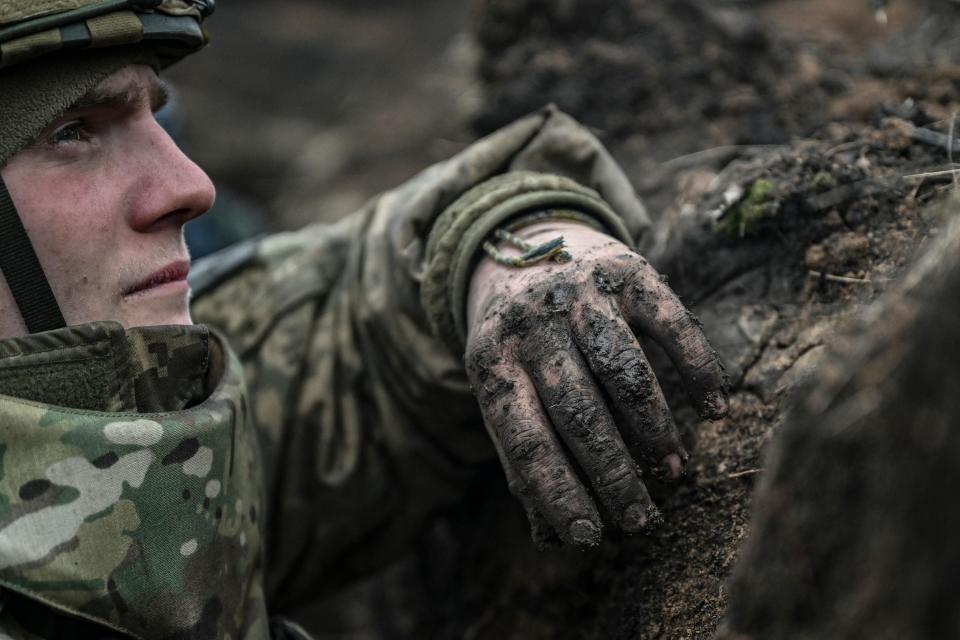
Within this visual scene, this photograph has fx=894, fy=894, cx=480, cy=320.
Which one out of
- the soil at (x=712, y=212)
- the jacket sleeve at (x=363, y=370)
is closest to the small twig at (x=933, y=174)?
the soil at (x=712, y=212)

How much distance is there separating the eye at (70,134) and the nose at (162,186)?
0.28ft

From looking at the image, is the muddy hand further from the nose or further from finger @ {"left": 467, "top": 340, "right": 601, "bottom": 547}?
the nose

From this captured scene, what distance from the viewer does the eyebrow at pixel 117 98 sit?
5.28ft

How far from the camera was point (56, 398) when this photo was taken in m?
1.45

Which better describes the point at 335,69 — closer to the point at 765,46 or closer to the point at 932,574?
the point at 765,46

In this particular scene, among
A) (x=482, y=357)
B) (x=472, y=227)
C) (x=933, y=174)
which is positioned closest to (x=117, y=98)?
(x=472, y=227)

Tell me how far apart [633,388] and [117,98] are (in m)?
1.08

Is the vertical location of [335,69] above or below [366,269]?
below

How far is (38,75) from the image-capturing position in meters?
1.56

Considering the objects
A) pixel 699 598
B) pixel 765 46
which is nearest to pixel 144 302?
pixel 699 598

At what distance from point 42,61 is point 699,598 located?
1.46m

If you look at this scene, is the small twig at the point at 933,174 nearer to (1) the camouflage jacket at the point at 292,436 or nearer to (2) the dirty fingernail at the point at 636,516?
(1) the camouflage jacket at the point at 292,436

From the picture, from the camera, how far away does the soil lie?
1.69 metres

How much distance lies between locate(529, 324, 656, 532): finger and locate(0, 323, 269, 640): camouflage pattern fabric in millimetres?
625
